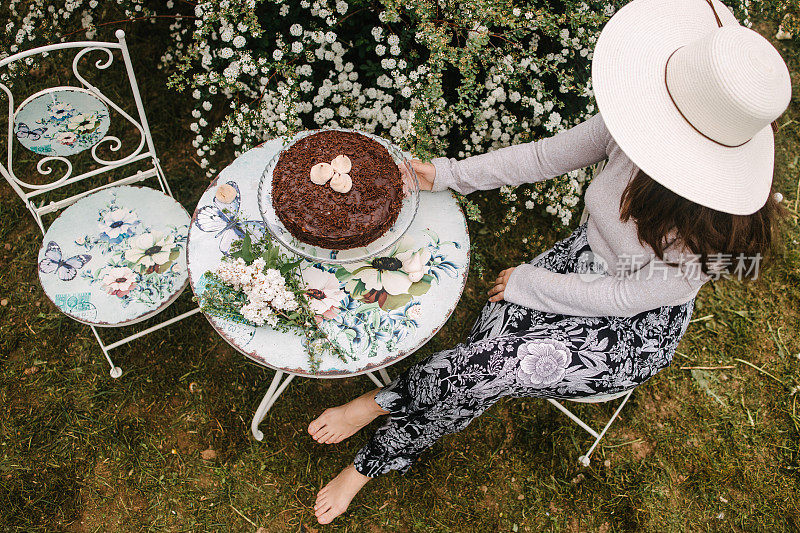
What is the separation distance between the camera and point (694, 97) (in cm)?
166

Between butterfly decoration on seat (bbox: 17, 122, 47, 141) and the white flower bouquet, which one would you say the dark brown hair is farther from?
butterfly decoration on seat (bbox: 17, 122, 47, 141)

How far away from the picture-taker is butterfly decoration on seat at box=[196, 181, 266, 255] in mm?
2211

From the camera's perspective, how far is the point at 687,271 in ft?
6.68

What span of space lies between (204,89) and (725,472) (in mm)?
3983

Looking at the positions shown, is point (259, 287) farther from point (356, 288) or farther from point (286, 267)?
point (356, 288)

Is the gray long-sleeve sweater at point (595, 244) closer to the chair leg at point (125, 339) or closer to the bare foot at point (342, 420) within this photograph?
the bare foot at point (342, 420)

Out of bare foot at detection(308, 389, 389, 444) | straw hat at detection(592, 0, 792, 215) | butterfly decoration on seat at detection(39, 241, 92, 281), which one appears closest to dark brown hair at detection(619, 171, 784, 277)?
straw hat at detection(592, 0, 792, 215)

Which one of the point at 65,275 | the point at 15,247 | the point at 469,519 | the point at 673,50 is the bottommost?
the point at 469,519

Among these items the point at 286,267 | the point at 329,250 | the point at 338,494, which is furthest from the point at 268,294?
the point at 338,494

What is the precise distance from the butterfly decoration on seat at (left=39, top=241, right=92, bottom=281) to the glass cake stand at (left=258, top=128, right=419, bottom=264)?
102 centimetres

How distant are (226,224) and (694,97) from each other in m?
1.72

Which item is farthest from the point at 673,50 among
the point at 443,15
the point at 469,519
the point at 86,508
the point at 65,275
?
the point at 86,508

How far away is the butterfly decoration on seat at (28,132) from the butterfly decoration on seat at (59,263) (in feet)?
1.58

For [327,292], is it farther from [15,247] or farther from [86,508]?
[15,247]
